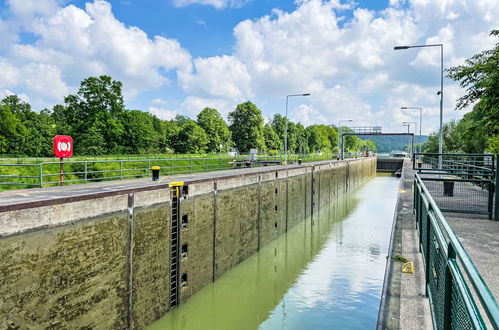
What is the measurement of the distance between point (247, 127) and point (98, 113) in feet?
99.1

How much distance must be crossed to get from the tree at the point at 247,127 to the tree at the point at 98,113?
2704 centimetres

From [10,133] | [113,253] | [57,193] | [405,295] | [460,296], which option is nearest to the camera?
[460,296]

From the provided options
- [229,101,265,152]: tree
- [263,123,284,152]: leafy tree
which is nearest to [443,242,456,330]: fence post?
[229,101,265,152]: tree

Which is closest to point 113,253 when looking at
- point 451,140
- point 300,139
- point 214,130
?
point 451,140

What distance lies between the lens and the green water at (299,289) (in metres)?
10.8

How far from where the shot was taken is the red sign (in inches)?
518

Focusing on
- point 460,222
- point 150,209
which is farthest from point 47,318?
point 460,222

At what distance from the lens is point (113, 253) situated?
8648mm

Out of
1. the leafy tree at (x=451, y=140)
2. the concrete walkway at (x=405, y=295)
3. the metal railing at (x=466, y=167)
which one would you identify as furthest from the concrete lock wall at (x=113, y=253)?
the leafy tree at (x=451, y=140)

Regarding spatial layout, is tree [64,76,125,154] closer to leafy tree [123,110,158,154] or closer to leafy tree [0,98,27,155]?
leafy tree [123,110,158,154]

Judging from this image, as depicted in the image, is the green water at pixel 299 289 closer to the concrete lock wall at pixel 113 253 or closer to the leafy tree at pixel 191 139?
the concrete lock wall at pixel 113 253

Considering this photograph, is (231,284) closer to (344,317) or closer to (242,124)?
(344,317)

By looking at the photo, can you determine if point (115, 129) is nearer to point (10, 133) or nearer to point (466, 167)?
point (10, 133)

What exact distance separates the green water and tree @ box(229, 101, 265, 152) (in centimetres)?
4540
